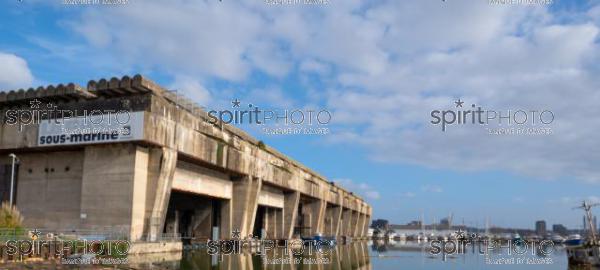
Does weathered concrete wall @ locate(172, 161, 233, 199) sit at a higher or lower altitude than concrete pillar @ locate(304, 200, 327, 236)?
higher

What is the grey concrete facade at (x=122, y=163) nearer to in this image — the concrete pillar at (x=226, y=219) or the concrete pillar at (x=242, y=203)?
the concrete pillar at (x=226, y=219)

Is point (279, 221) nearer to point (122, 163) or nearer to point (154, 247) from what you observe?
point (154, 247)

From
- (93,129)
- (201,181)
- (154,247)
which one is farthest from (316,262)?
(93,129)

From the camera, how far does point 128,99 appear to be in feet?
156

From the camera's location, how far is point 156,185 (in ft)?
156

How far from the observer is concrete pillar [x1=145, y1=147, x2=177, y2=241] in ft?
156

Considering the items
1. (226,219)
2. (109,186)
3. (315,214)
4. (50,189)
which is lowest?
(226,219)

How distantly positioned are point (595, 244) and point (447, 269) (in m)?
15.4

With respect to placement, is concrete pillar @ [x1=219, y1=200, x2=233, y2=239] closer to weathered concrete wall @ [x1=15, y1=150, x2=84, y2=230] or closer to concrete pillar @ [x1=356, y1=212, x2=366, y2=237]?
weathered concrete wall @ [x1=15, y1=150, x2=84, y2=230]

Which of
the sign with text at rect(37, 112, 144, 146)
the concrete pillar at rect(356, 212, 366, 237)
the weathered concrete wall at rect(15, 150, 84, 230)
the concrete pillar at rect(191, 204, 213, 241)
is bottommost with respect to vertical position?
the concrete pillar at rect(356, 212, 366, 237)

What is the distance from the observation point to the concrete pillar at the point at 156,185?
47.6 meters

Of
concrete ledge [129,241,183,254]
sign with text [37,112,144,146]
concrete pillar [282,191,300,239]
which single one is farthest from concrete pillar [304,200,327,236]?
sign with text [37,112,144,146]

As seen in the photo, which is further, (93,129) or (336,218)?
(336,218)

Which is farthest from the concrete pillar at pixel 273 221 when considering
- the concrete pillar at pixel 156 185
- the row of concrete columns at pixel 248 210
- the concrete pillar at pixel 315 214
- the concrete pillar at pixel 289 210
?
the concrete pillar at pixel 156 185
